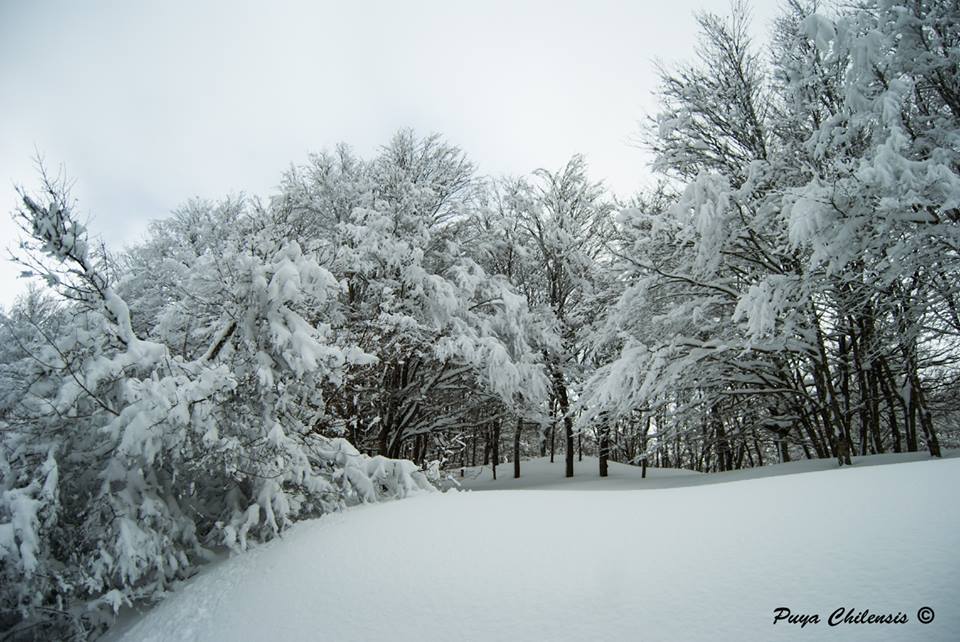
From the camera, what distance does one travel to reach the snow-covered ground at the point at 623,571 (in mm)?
1672

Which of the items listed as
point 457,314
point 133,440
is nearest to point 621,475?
point 457,314

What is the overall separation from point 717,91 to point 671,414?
247 inches

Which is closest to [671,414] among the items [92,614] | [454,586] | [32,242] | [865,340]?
[865,340]

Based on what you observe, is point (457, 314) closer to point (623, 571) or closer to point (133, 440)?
point (133, 440)

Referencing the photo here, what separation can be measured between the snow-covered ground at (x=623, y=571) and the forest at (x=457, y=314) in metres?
0.92

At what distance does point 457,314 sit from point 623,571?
26.8 feet

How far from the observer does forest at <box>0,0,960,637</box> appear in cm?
352

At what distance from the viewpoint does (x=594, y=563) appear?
225 cm

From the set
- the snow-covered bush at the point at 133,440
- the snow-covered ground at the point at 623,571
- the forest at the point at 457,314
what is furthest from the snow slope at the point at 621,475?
the snow-covered ground at the point at 623,571

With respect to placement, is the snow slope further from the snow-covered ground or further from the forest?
the snow-covered ground

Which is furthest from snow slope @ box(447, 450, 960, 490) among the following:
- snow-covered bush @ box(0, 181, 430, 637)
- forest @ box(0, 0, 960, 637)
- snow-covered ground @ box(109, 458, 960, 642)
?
snow-covered ground @ box(109, 458, 960, 642)

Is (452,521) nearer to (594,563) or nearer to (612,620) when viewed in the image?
(594,563)

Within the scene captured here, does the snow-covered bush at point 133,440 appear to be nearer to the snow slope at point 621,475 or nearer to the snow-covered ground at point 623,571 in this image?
the snow-covered ground at point 623,571

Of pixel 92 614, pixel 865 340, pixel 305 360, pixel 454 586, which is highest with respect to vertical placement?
pixel 865 340
